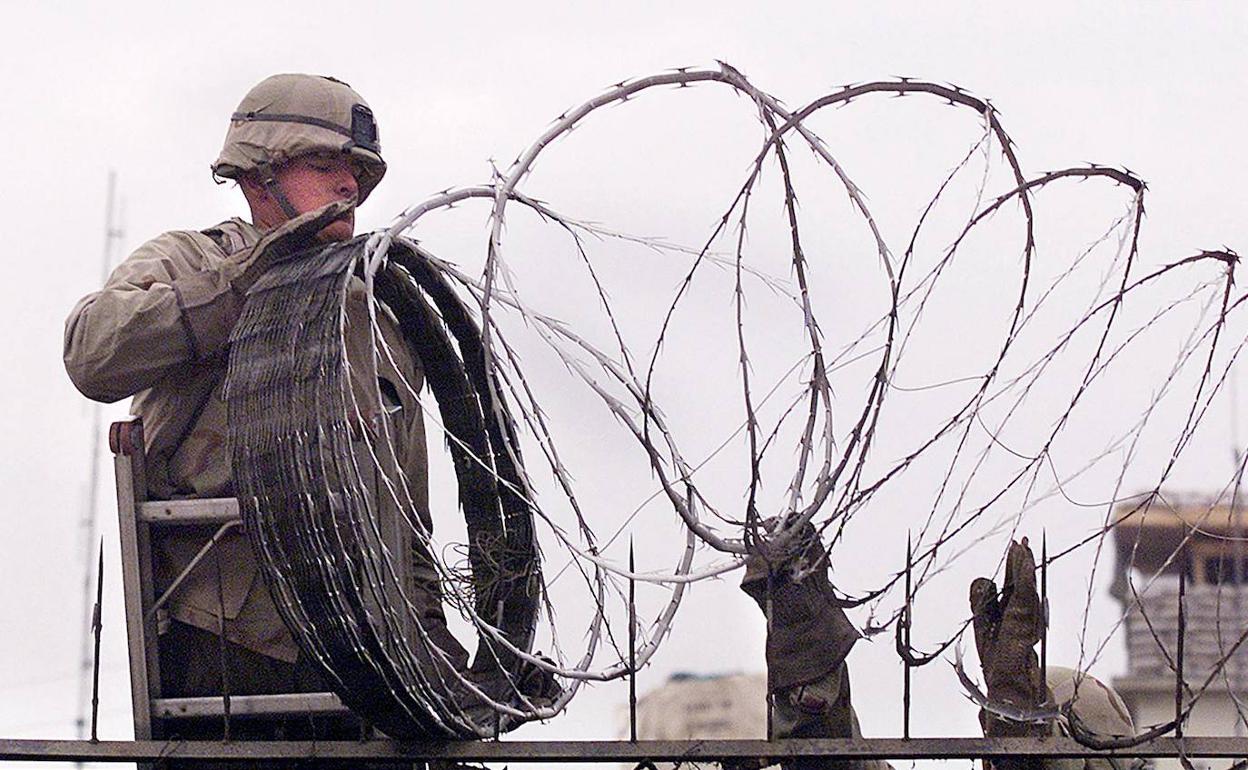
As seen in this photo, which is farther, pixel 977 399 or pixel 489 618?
pixel 489 618

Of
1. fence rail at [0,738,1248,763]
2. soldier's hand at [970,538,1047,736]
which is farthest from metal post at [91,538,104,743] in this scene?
soldier's hand at [970,538,1047,736]

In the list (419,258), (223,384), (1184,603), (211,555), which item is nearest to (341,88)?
(419,258)

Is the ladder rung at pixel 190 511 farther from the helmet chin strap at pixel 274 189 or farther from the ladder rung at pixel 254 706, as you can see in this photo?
the helmet chin strap at pixel 274 189

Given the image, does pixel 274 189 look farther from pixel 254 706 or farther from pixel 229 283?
pixel 254 706

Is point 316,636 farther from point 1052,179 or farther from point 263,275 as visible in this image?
point 1052,179

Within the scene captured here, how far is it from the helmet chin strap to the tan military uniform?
14.5 inches

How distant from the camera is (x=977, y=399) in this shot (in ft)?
18.2

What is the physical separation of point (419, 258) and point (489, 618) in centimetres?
138

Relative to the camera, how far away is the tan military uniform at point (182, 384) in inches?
247

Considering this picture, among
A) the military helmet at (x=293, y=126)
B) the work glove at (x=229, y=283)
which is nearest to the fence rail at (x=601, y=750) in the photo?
the work glove at (x=229, y=283)

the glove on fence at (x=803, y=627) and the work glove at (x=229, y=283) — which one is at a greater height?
the work glove at (x=229, y=283)

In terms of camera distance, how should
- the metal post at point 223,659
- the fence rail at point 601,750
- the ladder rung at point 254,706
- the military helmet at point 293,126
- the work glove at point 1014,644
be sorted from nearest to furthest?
the fence rail at point 601,750 → the work glove at point 1014,644 → the metal post at point 223,659 → the ladder rung at point 254,706 → the military helmet at point 293,126

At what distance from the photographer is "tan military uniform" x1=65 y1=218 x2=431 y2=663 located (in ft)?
20.6

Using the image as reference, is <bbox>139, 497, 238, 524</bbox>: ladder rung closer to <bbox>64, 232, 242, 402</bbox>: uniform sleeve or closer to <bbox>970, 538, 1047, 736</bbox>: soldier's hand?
<bbox>64, 232, 242, 402</bbox>: uniform sleeve
